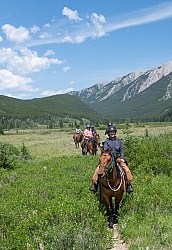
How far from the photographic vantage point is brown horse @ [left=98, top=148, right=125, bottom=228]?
879 centimetres

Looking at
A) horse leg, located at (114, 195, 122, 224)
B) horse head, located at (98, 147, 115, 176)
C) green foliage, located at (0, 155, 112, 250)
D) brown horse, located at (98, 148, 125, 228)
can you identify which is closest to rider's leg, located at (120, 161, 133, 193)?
brown horse, located at (98, 148, 125, 228)

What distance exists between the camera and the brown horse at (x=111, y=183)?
8.79 m

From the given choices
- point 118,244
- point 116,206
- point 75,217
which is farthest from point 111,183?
point 118,244

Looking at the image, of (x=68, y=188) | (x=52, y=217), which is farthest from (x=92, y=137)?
(x=52, y=217)

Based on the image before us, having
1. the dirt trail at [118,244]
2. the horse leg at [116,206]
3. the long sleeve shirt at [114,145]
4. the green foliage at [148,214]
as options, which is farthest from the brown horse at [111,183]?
the dirt trail at [118,244]

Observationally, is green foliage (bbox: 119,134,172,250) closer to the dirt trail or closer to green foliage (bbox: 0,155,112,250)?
the dirt trail

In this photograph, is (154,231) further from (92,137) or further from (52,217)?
(92,137)

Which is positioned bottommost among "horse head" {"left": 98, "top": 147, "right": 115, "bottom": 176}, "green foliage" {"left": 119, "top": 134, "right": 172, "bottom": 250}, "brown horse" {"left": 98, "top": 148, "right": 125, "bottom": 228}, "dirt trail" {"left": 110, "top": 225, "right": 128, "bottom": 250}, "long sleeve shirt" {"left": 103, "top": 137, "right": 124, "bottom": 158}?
"dirt trail" {"left": 110, "top": 225, "right": 128, "bottom": 250}

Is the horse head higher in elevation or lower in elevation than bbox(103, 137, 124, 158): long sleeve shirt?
lower

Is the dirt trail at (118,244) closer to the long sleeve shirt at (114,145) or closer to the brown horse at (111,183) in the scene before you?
the brown horse at (111,183)

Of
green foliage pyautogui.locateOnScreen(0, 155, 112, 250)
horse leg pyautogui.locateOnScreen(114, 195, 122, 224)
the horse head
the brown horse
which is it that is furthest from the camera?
horse leg pyautogui.locateOnScreen(114, 195, 122, 224)

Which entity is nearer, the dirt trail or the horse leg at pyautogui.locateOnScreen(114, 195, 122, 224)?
the dirt trail

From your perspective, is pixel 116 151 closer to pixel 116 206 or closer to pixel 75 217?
pixel 116 206

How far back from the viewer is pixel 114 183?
9.17 meters
